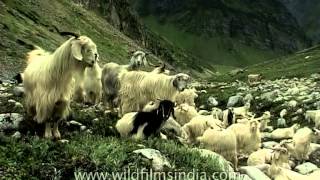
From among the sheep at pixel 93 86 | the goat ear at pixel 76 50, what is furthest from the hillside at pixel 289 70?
the goat ear at pixel 76 50

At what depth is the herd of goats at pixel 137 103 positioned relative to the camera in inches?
457

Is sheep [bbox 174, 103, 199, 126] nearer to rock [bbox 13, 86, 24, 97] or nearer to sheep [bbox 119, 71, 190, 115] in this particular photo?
sheep [bbox 119, 71, 190, 115]

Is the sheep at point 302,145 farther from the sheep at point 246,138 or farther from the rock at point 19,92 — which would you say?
the rock at point 19,92

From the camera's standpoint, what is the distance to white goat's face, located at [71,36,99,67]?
11391 millimetres

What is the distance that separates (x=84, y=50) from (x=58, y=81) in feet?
2.44

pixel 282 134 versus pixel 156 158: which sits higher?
pixel 156 158

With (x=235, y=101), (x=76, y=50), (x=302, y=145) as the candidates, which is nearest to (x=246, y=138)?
(x=302, y=145)

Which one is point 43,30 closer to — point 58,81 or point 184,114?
point 184,114

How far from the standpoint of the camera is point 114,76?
18234 millimetres

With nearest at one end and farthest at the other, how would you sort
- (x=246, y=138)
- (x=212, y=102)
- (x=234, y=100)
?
(x=246, y=138) < (x=234, y=100) < (x=212, y=102)

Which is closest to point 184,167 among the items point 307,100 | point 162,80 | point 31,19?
point 162,80

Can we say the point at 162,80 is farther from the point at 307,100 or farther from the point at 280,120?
the point at 307,100

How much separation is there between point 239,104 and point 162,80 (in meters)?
15.5

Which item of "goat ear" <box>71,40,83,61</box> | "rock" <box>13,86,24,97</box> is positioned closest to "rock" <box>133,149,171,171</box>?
"goat ear" <box>71,40,83,61</box>
